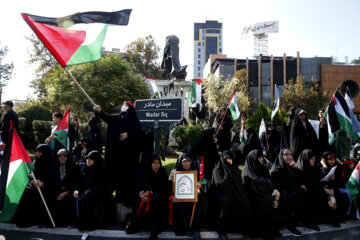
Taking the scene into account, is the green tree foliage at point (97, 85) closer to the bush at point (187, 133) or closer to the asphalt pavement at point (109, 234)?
the bush at point (187, 133)

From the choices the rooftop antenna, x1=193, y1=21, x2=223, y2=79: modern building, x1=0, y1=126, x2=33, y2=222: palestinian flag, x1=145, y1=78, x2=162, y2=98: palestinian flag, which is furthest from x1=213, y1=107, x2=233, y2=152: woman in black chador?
x1=193, y1=21, x2=223, y2=79: modern building

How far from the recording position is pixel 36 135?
1132cm

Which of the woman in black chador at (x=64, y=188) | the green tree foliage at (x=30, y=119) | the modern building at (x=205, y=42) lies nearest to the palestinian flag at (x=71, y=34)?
the woman in black chador at (x=64, y=188)

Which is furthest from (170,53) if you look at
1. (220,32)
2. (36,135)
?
(220,32)

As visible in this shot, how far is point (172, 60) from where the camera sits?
653 inches

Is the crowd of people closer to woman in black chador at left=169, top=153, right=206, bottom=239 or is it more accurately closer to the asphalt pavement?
woman in black chador at left=169, top=153, right=206, bottom=239

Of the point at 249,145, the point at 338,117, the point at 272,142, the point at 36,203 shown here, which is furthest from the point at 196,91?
the point at 36,203

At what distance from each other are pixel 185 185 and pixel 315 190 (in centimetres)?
227

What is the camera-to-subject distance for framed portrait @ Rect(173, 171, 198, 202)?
3963 mm

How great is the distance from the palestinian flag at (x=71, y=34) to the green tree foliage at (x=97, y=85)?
8.31m

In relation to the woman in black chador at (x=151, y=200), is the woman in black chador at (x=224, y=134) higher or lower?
higher

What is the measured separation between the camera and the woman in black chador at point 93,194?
410 cm

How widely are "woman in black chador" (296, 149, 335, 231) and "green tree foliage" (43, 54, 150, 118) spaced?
33.3ft

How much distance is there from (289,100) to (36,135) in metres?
24.1
